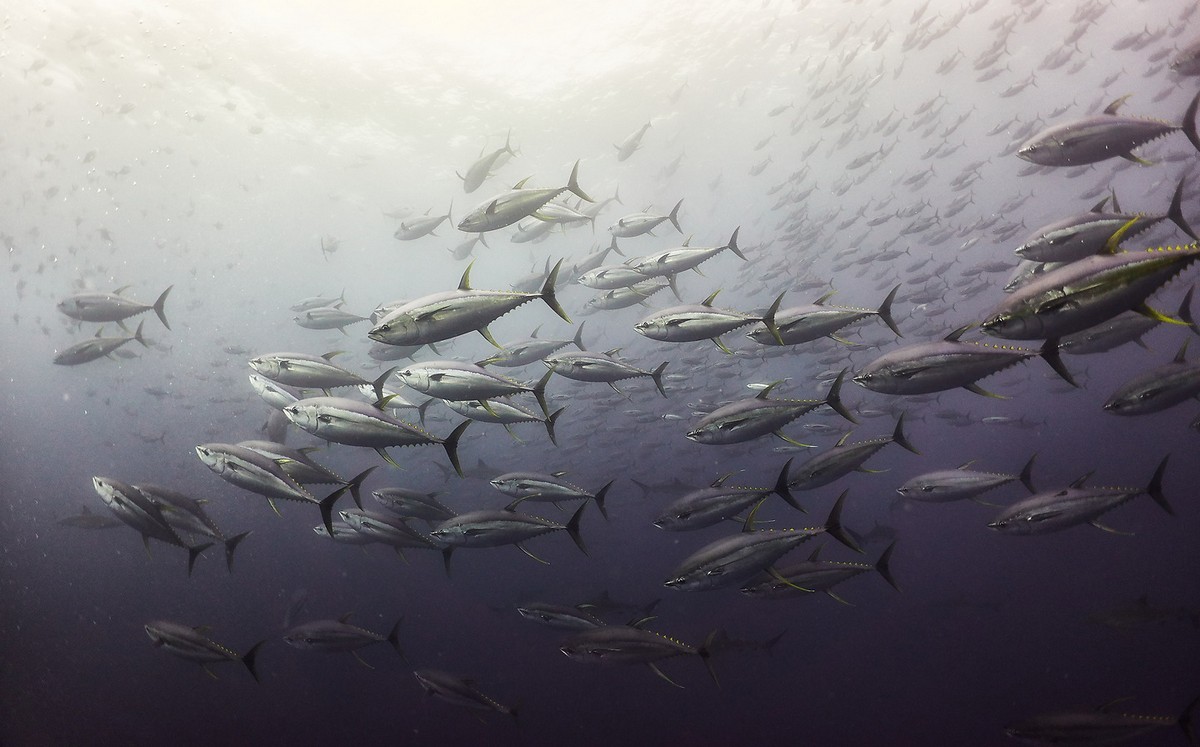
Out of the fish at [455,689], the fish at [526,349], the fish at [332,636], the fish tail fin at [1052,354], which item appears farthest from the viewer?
the fish at [526,349]

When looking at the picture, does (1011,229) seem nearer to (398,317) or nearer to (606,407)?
A: (606,407)

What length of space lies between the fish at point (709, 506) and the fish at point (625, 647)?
1.04m

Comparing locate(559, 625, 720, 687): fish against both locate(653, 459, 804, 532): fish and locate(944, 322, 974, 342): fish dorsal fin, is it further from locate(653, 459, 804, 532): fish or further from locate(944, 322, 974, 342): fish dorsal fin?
locate(944, 322, 974, 342): fish dorsal fin

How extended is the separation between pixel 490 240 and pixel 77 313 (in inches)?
1724

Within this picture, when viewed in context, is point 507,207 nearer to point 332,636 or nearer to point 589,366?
point 589,366

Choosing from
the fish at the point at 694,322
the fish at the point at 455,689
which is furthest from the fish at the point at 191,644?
the fish at the point at 694,322

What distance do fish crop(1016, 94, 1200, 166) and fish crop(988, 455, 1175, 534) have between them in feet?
8.49

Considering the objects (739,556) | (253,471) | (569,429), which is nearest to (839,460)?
(739,556)

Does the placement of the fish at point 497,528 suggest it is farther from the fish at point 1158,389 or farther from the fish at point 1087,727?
the fish at point 1158,389

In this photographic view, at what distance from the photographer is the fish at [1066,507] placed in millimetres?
4402

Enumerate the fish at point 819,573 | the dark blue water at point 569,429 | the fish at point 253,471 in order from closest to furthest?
the fish at point 253,471 → the fish at point 819,573 → the dark blue water at point 569,429

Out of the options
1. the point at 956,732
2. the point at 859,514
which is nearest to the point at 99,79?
the point at 956,732

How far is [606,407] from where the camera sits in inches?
525

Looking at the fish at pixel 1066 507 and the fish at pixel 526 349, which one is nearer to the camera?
the fish at pixel 1066 507
